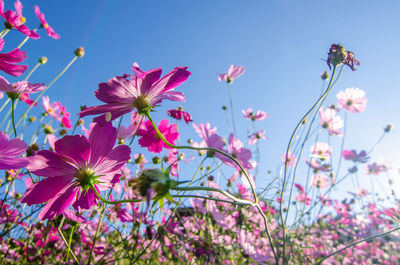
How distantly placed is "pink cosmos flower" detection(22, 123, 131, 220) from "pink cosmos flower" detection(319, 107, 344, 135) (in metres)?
1.44

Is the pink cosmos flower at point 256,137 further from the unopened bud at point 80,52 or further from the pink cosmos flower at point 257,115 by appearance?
the unopened bud at point 80,52

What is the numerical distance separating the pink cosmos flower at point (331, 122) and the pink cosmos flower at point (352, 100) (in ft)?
0.36

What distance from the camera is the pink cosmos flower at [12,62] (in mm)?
557

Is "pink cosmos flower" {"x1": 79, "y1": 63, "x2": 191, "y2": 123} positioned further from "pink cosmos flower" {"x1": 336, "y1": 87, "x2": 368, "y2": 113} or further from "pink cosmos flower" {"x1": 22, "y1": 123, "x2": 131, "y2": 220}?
"pink cosmos flower" {"x1": 336, "y1": 87, "x2": 368, "y2": 113}

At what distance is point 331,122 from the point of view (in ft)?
5.31

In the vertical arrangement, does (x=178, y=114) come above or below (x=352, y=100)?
below

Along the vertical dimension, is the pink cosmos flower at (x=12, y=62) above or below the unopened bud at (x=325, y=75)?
below

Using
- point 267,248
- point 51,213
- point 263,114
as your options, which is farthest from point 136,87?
point 267,248

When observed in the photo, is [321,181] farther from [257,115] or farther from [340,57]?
[340,57]

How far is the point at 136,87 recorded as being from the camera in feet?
1.68

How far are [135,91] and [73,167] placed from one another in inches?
7.3

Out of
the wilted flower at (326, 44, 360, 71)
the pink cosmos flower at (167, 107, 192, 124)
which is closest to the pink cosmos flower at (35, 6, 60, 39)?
the pink cosmos flower at (167, 107, 192, 124)

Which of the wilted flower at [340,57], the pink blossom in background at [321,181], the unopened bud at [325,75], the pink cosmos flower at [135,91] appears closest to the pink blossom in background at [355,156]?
the pink blossom in background at [321,181]

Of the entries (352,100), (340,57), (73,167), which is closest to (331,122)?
(352,100)
